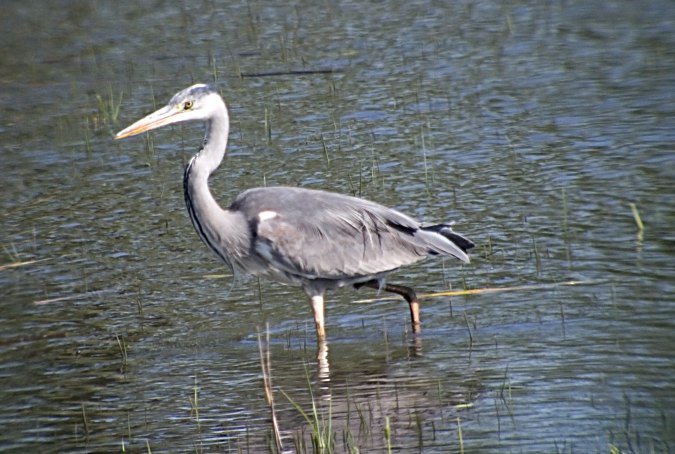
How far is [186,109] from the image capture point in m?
7.85

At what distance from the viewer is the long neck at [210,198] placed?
7684mm

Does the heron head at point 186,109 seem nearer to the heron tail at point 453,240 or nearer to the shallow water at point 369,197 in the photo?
the shallow water at point 369,197

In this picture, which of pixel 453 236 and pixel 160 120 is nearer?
pixel 453 236

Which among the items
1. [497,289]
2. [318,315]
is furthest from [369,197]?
[318,315]

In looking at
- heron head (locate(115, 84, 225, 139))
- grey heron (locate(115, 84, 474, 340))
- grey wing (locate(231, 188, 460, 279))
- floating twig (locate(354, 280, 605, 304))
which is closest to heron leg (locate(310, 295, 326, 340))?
grey heron (locate(115, 84, 474, 340))

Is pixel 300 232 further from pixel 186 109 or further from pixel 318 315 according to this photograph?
pixel 186 109

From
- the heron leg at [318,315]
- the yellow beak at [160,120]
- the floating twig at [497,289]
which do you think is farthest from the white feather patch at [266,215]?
the floating twig at [497,289]

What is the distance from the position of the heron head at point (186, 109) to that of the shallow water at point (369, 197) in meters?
1.18

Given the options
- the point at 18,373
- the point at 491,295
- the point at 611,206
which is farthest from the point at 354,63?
the point at 18,373

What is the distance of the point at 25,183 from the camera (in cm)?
1122

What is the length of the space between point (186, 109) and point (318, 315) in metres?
1.43

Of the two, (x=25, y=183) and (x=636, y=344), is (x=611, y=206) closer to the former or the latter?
(x=636, y=344)

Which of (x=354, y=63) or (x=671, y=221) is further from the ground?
(x=354, y=63)

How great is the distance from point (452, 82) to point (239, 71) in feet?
7.57
